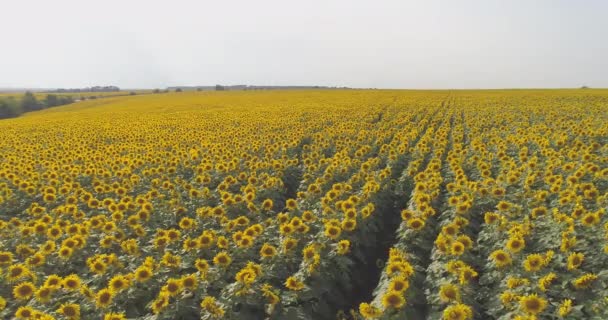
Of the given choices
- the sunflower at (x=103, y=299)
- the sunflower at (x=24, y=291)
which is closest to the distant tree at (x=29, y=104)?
the sunflower at (x=24, y=291)

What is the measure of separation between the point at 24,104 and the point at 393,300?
72833 mm

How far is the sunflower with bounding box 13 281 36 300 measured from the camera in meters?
5.33

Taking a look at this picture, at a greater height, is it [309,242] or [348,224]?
[348,224]

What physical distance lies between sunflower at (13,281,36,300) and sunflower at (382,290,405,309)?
4.34 m

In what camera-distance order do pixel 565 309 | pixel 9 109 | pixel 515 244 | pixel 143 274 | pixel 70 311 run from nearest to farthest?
pixel 565 309, pixel 70 311, pixel 143 274, pixel 515 244, pixel 9 109

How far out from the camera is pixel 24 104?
6331cm

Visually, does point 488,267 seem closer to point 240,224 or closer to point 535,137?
point 240,224

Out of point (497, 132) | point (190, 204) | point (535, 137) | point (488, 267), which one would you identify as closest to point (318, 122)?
point (497, 132)

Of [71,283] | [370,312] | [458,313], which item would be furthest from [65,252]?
[458,313]

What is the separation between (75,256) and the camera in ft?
21.6

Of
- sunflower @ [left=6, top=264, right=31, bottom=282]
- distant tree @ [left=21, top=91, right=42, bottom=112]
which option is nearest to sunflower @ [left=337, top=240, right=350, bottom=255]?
sunflower @ [left=6, top=264, right=31, bottom=282]

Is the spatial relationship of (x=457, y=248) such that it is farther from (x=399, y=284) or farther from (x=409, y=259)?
(x=399, y=284)

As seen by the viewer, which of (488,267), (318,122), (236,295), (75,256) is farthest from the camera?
(318,122)

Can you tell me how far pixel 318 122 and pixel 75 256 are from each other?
1660 centimetres
